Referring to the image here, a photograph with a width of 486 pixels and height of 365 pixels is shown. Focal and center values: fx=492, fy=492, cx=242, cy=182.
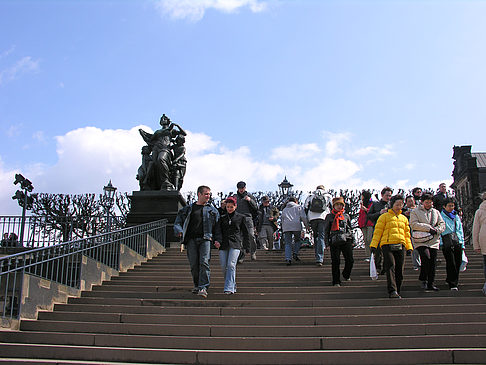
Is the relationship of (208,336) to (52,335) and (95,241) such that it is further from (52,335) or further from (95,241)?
(95,241)

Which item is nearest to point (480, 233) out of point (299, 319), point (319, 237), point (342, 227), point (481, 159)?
point (342, 227)

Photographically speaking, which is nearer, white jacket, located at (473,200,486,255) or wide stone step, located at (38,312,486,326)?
wide stone step, located at (38,312,486,326)

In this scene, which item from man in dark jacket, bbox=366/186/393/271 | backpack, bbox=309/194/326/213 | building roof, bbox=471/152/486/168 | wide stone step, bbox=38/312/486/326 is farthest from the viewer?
building roof, bbox=471/152/486/168

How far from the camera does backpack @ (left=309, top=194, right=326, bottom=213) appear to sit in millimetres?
10969

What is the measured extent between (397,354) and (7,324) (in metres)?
5.17

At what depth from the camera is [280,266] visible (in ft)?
35.7

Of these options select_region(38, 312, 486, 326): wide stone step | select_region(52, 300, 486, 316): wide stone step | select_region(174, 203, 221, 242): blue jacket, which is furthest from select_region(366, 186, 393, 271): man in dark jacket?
select_region(174, 203, 221, 242): blue jacket

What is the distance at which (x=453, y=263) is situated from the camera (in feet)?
27.5

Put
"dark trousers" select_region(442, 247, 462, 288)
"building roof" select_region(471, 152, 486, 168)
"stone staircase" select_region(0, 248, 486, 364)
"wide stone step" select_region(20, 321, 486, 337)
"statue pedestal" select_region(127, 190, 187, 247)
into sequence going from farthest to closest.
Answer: "building roof" select_region(471, 152, 486, 168), "statue pedestal" select_region(127, 190, 187, 247), "dark trousers" select_region(442, 247, 462, 288), "wide stone step" select_region(20, 321, 486, 337), "stone staircase" select_region(0, 248, 486, 364)

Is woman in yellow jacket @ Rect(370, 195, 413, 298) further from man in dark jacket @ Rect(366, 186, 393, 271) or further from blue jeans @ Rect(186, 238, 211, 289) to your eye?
blue jeans @ Rect(186, 238, 211, 289)

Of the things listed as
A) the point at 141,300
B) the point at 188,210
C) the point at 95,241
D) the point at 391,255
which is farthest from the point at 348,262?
the point at 95,241

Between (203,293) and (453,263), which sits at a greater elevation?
(453,263)

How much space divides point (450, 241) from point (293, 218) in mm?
3698

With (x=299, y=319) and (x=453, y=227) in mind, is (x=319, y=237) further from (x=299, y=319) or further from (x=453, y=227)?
(x=299, y=319)
